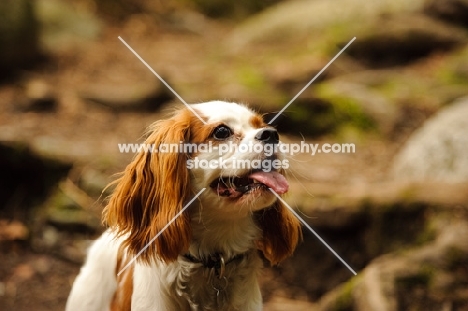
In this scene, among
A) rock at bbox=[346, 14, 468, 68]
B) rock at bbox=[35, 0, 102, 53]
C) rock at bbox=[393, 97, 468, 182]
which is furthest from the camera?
rock at bbox=[35, 0, 102, 53]

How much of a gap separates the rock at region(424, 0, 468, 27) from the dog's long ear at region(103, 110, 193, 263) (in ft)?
26.1

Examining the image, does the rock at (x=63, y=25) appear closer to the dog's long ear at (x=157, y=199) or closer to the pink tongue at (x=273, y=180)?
the dog's long ear at (x=157, y=199)

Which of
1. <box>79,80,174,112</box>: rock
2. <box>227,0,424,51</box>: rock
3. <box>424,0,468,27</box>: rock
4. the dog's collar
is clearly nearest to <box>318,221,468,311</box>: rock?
the dog's collar

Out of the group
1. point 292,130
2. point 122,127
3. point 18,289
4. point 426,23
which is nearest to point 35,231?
point 18,289

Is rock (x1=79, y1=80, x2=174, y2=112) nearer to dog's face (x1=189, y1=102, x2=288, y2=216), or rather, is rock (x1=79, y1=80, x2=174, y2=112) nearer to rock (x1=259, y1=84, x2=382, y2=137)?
rock (x1=259, y1=84, x2=382, y2=137)

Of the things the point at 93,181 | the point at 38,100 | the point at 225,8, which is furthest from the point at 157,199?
the point at 225,8

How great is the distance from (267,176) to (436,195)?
7.56ft

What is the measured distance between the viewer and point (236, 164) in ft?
9.87

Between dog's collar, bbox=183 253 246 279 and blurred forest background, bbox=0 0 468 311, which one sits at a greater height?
dog's collar, bbox=183 253 246 279

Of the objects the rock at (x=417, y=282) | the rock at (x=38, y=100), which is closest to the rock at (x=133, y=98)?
the rock at (x=38, y=100)

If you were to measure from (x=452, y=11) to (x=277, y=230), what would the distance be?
7856mm

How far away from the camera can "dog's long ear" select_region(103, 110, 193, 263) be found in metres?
3.13

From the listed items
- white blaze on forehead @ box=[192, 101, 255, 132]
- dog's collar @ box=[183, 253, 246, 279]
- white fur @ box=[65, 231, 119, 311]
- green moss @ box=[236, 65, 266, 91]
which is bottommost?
green moss @ box=[236, 65, 266, 91]

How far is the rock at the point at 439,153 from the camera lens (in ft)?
18.8
